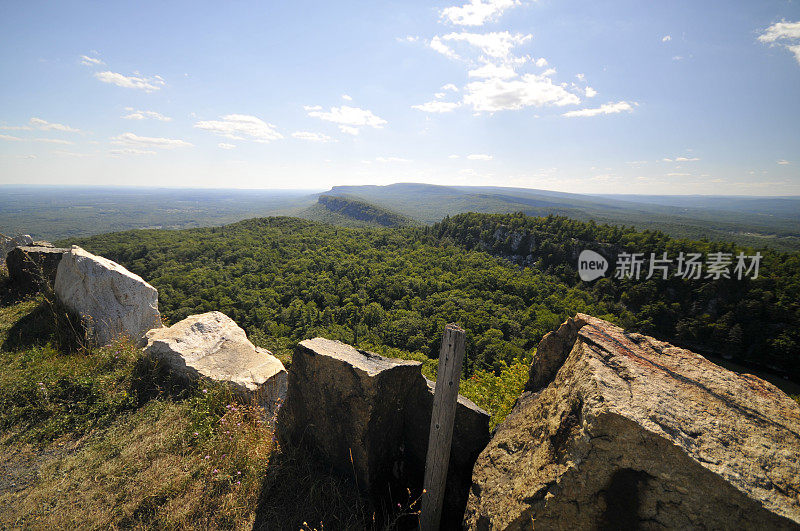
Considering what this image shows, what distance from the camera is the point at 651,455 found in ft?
8.27

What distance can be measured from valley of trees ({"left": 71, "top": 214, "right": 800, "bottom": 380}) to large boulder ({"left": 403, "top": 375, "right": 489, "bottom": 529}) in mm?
20504

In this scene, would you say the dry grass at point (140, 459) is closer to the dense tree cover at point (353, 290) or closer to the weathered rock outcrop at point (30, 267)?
the weathered rock outcrop at point (30, 267)

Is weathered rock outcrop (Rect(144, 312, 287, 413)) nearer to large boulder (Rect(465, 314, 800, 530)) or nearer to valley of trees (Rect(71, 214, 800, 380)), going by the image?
large boulder (Rect(465, 314, 800, 530))

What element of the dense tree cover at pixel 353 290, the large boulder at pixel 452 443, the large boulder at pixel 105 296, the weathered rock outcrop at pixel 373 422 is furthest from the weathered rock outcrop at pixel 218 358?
the dense tree cover at pixel 353 290

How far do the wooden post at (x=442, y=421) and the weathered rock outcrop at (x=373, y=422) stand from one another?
2.18 ft

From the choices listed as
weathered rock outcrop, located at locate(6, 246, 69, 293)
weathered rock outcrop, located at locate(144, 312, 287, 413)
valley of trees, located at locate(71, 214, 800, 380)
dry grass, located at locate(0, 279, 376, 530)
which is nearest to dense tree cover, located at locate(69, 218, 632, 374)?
valley of trees, located at locate(71, 214, 800, 380)

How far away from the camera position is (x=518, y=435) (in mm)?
3666

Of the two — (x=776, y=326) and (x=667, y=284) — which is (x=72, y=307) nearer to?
(x=667, y=284)

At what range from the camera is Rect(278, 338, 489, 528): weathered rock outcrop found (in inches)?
157

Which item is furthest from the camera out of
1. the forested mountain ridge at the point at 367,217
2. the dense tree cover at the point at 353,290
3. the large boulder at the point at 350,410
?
the forested mountain ridge at the point at 367,217

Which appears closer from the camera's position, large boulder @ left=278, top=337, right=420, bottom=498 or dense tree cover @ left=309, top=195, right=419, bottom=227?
large boulder @ left=278, top=337, right=420, bottom=498

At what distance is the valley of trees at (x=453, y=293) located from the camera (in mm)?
32531

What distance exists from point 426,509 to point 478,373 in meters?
18.4

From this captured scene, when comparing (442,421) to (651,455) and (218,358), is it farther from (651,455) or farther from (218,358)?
(218,358)
